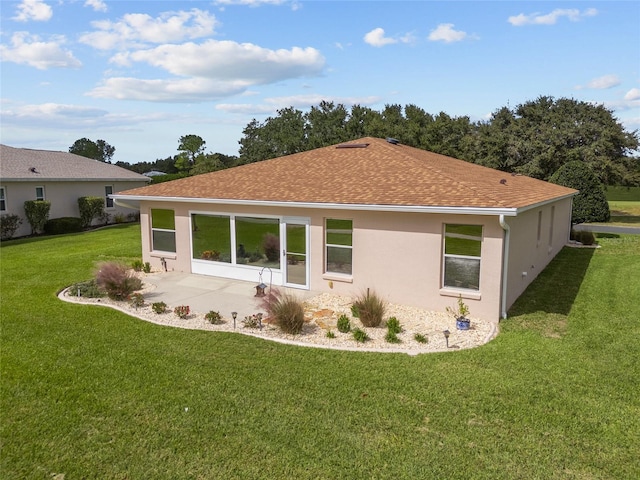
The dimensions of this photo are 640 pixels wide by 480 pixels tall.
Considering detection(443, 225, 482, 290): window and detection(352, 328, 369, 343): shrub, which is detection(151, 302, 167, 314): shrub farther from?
detection(443, 225, 482, 290): window

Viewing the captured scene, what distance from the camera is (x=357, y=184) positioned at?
12.6 meters

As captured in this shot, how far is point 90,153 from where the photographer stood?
102 metres

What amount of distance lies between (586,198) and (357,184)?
18251mm

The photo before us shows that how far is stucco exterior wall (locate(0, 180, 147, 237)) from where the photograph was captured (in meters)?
24.2

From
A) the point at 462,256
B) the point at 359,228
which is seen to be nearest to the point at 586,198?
the point at 462,256

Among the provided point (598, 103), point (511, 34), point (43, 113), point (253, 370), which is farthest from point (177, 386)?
point (598, 103)

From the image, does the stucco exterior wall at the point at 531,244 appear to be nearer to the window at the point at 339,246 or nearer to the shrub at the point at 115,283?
the window at the point at 339,246

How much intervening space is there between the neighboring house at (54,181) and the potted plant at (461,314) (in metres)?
23.7

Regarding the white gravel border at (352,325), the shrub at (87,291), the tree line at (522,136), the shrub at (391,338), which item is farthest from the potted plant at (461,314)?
the tree line at (522,136)

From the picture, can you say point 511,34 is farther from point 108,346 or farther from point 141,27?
point 108,346

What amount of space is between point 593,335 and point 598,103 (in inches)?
1451

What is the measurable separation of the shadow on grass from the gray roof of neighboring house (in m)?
25.0

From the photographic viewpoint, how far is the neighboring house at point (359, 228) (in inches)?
404

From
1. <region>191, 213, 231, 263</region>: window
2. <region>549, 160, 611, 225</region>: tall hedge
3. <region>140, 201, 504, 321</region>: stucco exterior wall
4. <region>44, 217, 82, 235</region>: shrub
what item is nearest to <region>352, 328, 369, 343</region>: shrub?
<region>140, 201, 504, 321</region>: stucco exterior wall
